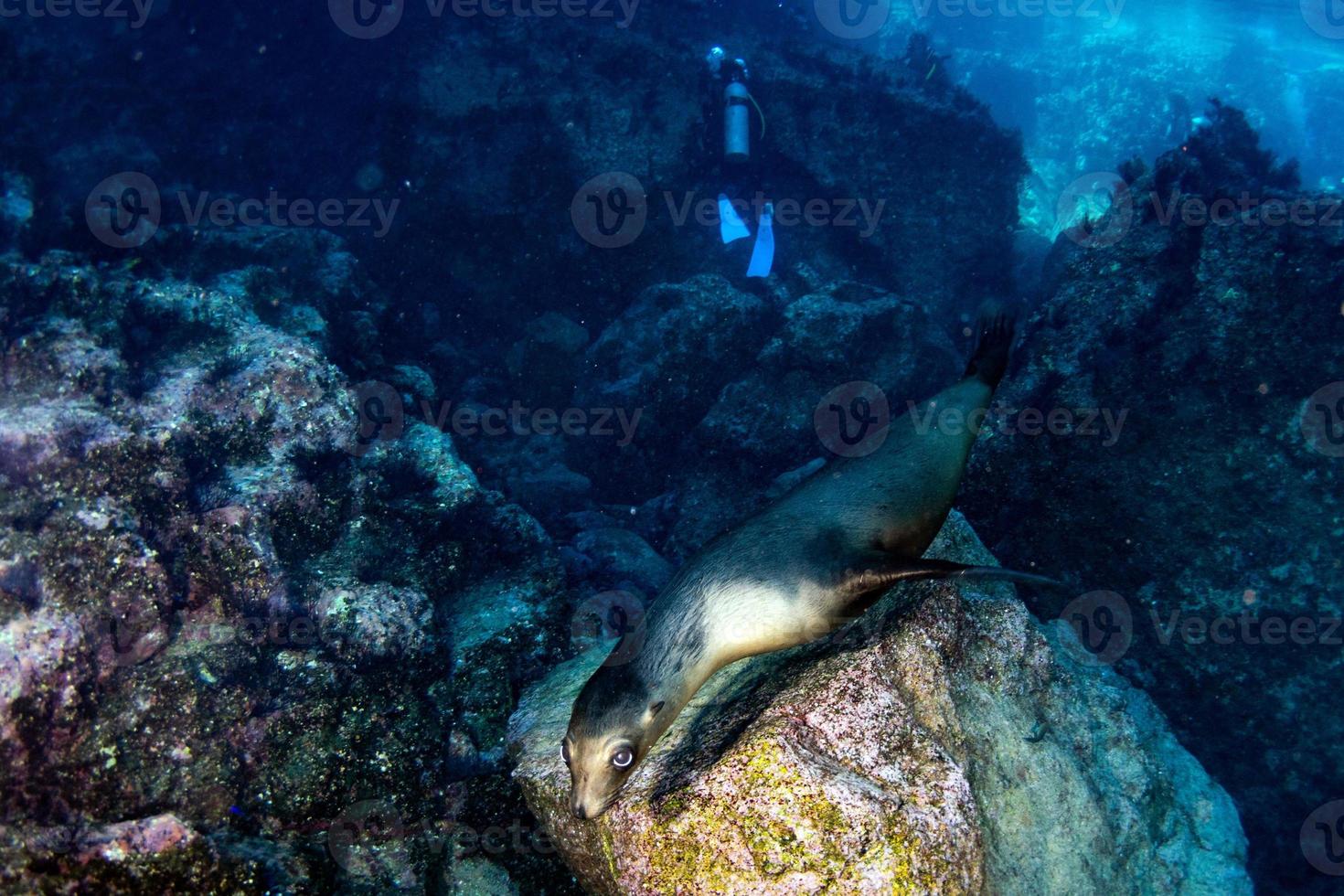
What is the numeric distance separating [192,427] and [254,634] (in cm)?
160

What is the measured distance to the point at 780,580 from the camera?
7.92 ft

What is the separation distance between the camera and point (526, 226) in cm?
970

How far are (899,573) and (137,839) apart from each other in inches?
106

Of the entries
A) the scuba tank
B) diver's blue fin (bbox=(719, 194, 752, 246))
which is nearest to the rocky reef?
diver's blue fin (bbox=(719, 194, 752, 246))

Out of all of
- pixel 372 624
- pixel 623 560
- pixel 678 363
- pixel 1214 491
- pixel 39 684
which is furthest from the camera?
pixel 678 363

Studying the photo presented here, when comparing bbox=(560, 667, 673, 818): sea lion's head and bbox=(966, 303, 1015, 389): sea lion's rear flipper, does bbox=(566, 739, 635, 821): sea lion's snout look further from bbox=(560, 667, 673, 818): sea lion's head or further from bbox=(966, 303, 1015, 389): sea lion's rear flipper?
bbox=(966, 303, 1015, 389): sea lion's rear flipper

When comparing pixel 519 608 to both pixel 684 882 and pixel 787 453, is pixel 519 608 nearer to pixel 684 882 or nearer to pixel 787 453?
pixel 684 882

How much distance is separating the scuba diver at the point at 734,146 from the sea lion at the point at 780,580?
6.22m

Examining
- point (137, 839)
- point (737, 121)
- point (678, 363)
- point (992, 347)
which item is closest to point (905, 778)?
point (137, 839)

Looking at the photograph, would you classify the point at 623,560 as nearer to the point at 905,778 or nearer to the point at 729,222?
the point at 905,778

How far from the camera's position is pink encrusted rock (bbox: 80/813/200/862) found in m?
2.04

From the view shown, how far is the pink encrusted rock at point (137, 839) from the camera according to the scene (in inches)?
80.5

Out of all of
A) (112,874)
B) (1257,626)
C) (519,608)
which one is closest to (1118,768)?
(1257,626)

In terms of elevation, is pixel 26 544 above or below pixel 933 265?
below
